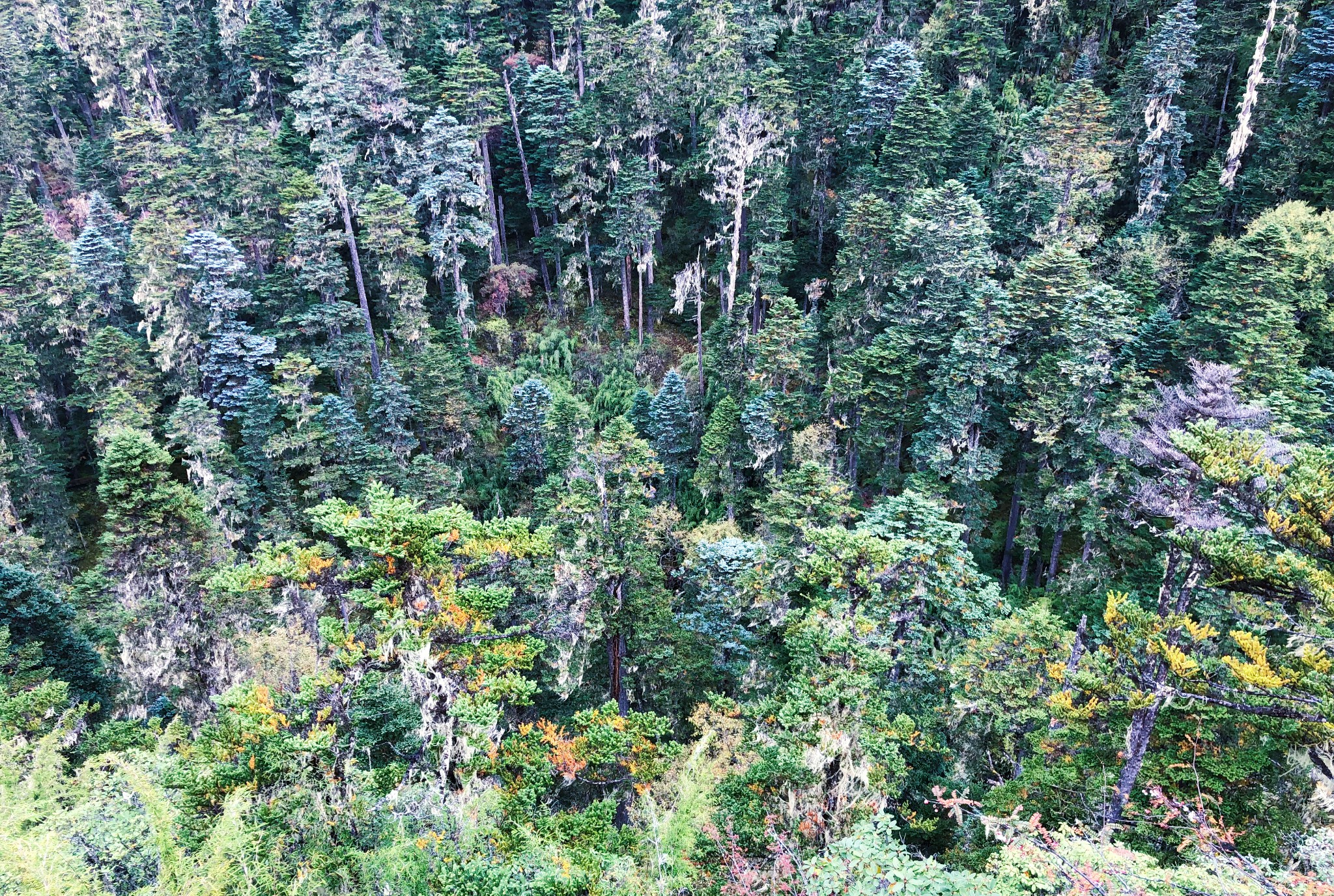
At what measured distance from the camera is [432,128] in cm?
3806

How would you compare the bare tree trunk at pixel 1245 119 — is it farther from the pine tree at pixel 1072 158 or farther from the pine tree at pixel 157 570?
the pine tree at pixel 157 570

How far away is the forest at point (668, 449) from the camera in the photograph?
1259 cm

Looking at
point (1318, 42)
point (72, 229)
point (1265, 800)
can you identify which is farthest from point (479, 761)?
point (72, 229)

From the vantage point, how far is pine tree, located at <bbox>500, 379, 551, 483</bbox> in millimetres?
33188

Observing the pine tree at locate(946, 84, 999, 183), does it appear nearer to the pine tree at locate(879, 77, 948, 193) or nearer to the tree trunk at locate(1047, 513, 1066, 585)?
the pine tree at locate(879, 77, 948, 193)

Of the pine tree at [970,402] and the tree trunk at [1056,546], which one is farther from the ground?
the pine tree at [970,402]

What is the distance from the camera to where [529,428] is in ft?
109

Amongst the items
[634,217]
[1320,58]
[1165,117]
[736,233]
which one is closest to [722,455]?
[736,233]

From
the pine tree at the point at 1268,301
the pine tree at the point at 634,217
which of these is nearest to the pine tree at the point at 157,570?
the pine tree at the point at 634,217

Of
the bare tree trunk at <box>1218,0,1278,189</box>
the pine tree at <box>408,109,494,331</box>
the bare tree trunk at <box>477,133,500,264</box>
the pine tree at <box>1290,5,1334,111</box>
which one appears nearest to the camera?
the pine tree at <box>1290,5,1334,111</box>

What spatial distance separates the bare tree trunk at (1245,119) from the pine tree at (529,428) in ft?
99.6

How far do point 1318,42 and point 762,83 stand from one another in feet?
76.6

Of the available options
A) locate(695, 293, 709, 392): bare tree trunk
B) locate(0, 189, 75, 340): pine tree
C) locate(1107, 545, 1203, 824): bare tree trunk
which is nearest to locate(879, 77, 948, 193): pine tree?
locate(695, 293, 709, 392): bare tree trunk

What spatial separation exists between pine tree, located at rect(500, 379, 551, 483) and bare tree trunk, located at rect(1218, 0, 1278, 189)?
30.4 m
